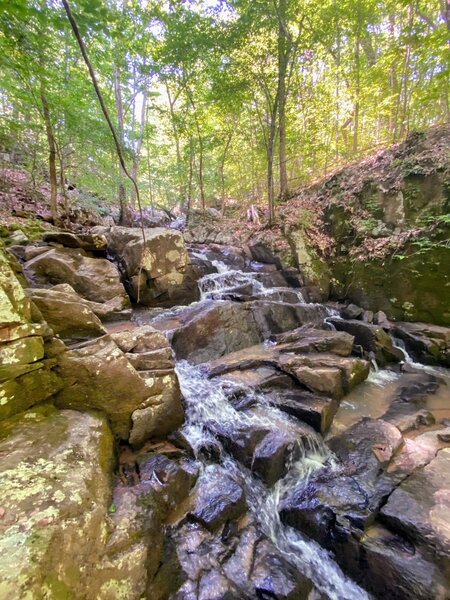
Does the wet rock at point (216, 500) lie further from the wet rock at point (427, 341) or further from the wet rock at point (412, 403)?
the wet rock at point (427, 341)

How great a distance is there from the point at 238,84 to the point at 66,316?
11.5 m

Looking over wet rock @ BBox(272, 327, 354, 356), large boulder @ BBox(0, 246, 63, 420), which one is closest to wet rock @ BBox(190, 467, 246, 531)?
large boulder @ BBox(0, 246, 63, 420)

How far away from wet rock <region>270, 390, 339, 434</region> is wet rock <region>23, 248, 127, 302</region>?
4590mm

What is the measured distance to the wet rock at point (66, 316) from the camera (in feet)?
12.4

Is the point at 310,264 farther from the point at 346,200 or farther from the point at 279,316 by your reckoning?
the point at 279,316

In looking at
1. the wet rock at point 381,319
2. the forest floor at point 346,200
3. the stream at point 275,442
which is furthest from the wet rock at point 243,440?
the forest floor at point 346,200

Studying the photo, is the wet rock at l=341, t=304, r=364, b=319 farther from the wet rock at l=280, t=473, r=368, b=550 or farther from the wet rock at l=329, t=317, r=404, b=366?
the wet rock at l=280, t=473, r=368, b=550

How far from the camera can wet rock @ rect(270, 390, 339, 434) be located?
455 centimetres

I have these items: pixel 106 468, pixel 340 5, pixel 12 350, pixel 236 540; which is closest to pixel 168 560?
pixel 236 540

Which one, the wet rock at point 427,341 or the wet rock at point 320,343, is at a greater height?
the wet rock at point 320,343

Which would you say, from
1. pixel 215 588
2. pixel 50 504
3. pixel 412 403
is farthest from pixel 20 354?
pixel 412 403

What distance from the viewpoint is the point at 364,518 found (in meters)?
3.18

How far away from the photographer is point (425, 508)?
10.4ft

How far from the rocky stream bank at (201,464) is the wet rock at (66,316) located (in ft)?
0.08
